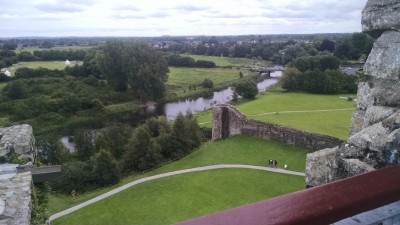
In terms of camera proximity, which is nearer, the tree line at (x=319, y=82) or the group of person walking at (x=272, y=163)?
the group of person walking at (x=272, y=163)

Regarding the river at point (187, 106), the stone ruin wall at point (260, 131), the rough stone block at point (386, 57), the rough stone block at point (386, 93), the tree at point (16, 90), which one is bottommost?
the river at point (187, 106)

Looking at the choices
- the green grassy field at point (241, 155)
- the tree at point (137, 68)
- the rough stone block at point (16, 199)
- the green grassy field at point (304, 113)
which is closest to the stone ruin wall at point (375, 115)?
the rough stone block at point (16, 199)

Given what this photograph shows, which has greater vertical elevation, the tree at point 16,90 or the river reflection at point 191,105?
the tree at point 16,90

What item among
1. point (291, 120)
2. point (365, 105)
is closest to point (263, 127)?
point (291, 120)

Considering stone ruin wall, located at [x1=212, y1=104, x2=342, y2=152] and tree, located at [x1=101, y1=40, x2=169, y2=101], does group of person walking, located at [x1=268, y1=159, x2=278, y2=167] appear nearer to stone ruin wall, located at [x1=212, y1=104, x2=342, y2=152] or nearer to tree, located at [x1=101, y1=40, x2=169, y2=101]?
stone ruin wall, located at [x1=212, y1=104, x2=342, y2=152]

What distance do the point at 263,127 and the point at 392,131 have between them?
63.9ft

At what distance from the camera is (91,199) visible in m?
16.9

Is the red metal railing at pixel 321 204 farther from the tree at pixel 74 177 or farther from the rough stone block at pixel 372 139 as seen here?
the tree at pixel 74 177

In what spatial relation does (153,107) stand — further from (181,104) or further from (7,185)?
(7,185)

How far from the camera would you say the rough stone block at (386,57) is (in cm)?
407

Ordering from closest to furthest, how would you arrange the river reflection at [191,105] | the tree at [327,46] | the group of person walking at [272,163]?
the group of person walking at [272,163]
the river reflection at [191,105]
the tree at [327,46]

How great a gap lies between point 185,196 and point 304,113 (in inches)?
878

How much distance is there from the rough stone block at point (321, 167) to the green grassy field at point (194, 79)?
5182cm

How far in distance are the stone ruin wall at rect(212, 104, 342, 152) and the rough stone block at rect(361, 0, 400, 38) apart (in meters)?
16.5
